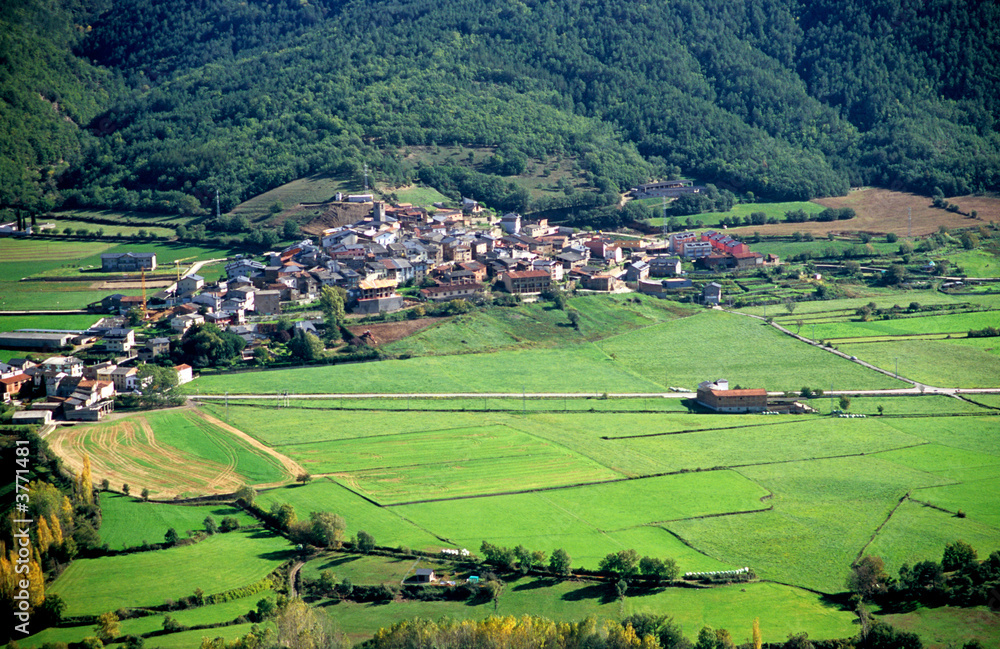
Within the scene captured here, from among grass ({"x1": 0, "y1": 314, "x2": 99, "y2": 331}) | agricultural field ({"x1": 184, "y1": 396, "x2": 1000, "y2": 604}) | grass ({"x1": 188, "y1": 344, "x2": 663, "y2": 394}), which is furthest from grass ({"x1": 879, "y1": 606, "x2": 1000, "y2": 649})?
grass ({"x1": 0, "y1": 314, "x2": 99, "y2": 331})

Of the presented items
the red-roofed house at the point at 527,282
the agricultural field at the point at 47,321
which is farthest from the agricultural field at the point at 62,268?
the red-roofed house at the point at 527,282

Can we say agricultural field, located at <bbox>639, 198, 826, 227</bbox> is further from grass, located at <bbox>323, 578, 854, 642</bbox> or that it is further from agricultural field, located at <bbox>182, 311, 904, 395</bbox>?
grass, located at <bbox>323, 578, 854, 642</bbox>

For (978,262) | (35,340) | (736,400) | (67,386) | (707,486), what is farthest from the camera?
(978,262)

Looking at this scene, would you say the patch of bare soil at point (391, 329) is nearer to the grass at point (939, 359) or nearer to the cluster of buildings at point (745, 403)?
the cluster of buildings at point (745, 403)

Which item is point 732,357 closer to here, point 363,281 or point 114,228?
point 363,281

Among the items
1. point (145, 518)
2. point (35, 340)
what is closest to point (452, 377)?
point (145, 518)

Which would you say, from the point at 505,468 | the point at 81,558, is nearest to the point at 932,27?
the point at 505,468

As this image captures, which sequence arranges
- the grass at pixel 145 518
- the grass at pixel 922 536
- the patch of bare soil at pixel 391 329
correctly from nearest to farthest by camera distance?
the grass at pixel 922 536, the grass at pixel 145 518, the patch of bare soil at pixel 391 329
